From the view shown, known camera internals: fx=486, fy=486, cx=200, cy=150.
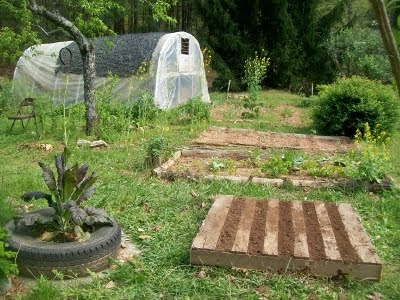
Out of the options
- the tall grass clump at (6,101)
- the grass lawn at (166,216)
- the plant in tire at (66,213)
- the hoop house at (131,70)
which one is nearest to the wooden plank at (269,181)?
the grass lawn at (166,216)

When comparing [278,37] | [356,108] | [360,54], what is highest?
[278,37]

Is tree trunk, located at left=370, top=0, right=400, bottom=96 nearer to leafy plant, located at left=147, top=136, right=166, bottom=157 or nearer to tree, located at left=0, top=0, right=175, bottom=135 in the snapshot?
leafy plant, located at left=147, top=136, right=166, bottom=157

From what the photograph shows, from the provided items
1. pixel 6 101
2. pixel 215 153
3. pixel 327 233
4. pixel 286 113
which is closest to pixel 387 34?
pixel 327 233

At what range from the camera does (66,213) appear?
4.14 meters

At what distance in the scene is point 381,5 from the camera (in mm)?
935

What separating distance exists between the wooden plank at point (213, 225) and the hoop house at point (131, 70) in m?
7.51

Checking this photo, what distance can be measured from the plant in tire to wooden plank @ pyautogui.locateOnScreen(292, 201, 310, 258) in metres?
1.65

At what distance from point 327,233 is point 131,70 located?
9.76 meters

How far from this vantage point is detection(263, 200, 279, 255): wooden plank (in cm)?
406

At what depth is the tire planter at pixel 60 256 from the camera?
12.4ft

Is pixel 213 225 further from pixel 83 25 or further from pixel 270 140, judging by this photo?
pixel 83 25

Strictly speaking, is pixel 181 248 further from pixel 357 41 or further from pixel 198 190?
pixel 357 41

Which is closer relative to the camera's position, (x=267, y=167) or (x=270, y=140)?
(x=267, y=167)

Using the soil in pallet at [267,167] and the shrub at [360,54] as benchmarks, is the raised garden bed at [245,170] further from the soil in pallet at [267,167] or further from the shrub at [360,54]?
the shrub at [360,54]
